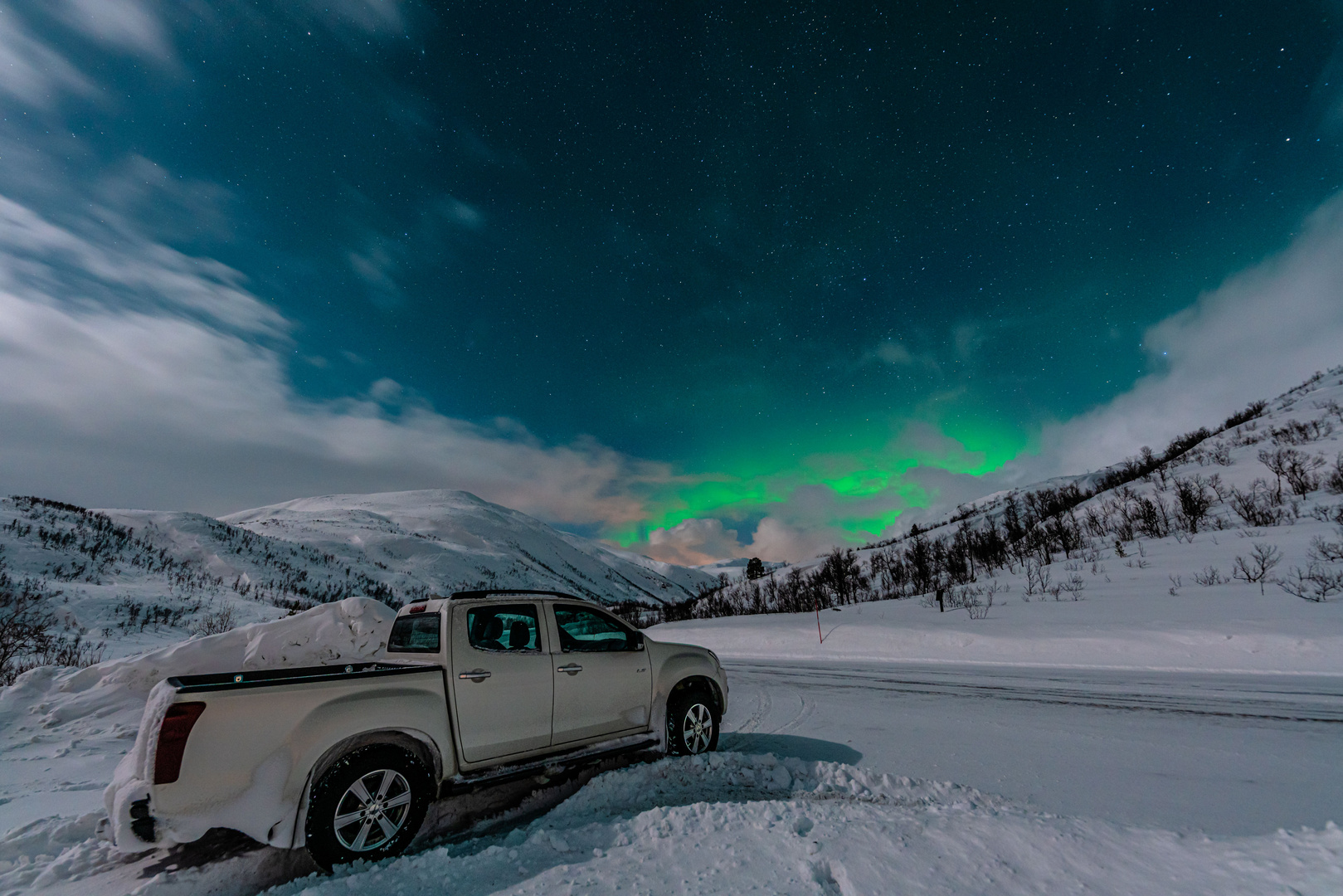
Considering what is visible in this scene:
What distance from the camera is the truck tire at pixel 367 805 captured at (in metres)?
3.57

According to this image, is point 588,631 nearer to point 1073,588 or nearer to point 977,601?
point 1073,588

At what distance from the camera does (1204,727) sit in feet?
21.7

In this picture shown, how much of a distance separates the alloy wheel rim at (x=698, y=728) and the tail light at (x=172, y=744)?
14.2 ft

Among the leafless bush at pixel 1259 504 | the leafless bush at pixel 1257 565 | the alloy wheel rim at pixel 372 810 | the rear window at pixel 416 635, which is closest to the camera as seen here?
the alloy wheel rim at pixel 372 810

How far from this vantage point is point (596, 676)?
207 inches

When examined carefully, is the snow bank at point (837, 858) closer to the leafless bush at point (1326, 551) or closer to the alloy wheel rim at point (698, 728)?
the alloy wheel rim at point (698, 728)

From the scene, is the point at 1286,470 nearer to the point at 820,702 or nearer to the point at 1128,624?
the point at 1128,624

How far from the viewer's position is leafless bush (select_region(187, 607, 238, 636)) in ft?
72.9

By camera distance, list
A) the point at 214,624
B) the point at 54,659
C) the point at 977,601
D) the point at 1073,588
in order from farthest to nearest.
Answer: the point at 977,601
the point at 214,624
the point at 1073,588
the point at 54,659

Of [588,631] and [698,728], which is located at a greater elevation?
[588,631]

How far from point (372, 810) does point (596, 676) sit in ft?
6.77

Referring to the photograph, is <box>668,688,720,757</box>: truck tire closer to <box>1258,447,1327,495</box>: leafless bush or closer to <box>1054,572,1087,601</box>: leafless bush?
<box>1054,572,1087,601</box>: leafless bush

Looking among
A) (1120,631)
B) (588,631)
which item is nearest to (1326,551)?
(1120,631)

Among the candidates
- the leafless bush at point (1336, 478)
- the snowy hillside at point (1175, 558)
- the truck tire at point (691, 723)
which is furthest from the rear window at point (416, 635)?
the leafless bush at point (1336, 478)
